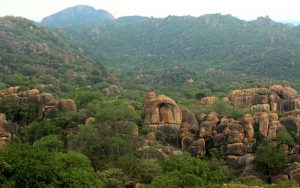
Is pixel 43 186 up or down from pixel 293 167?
up

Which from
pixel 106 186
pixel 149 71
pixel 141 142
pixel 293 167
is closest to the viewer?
pixel 106 186

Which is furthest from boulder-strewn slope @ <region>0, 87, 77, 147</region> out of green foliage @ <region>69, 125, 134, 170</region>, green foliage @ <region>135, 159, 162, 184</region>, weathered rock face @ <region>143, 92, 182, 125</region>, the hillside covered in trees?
green foliage @ <region>135, 159, 162, 184</region>

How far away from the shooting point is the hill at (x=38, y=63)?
10488 cm

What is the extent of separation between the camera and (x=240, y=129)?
205 feet

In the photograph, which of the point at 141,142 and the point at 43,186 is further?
the point at 141,142

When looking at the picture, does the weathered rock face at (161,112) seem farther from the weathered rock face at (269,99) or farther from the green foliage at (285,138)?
the weathered rock face at (269,99)

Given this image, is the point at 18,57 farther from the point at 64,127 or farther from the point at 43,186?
the point at 43,186

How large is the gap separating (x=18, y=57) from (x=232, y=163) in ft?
269

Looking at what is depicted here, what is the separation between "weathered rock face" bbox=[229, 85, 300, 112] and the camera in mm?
79506

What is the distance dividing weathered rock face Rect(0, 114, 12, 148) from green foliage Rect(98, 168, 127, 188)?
17.0 m

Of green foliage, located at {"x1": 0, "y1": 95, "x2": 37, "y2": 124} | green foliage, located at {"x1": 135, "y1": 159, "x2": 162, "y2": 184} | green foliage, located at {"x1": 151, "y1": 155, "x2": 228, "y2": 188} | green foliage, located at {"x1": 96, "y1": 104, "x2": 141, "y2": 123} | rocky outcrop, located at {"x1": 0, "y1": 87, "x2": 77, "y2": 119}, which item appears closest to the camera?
green foliage, located at {"x1": 151, "y1": 155, "x2": 228, "y2": 188}

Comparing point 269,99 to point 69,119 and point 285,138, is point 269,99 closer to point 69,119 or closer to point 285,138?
point 285,138

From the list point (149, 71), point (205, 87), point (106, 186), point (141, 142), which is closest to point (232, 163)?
point (141, 142)

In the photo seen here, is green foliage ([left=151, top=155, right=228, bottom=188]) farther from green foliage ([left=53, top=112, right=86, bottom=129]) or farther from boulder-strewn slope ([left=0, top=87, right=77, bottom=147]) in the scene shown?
boulder-strewn slope ([left=0, top=87, right=77, bottom=147])
